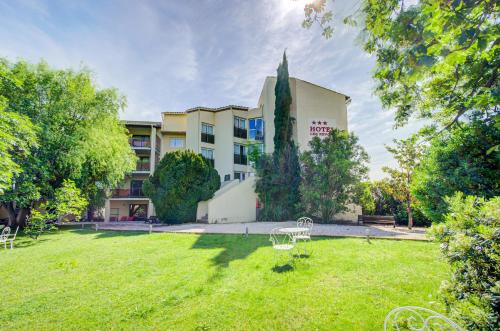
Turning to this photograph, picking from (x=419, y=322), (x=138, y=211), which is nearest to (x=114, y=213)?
(x=138, y=211)

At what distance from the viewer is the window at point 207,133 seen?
2469 cm

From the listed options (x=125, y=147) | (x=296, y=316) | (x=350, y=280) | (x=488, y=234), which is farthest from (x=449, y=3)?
(x=125, y=147)

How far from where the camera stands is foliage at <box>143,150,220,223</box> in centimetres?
1677

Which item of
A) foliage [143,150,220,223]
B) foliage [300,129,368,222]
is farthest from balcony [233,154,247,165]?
foliage [300,129,368,222]

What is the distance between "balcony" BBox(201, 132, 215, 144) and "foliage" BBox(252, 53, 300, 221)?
889 cm

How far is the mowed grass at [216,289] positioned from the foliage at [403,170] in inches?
329

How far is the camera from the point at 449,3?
2.24 metres

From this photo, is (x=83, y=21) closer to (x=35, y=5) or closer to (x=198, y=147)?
(x=35, y=5)

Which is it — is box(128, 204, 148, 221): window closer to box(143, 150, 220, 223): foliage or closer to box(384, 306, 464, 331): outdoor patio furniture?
box(143, 150, 220, 223): foliage

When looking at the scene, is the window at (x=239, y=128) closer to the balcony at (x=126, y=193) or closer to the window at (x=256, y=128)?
the window at (x=256, y=128)

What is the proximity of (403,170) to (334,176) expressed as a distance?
458 cm

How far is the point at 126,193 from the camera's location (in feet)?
81.6

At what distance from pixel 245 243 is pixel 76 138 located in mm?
13297

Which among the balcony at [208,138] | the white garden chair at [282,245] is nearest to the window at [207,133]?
the balcony at [208,138]
